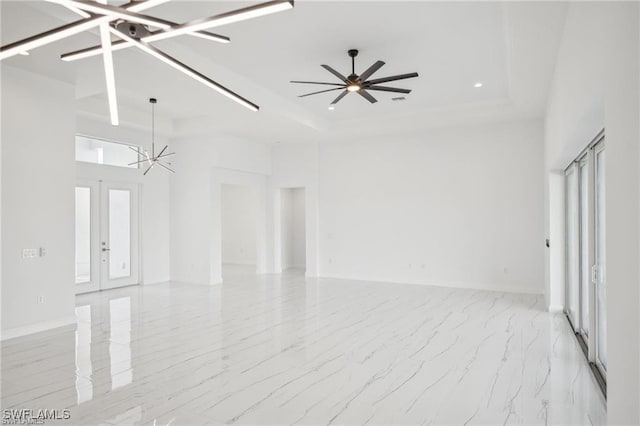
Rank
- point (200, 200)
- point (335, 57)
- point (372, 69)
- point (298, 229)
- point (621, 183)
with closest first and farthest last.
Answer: point (621, 183) → point (372, 69) → point (335, 57) → point (200, 200) → point (298, 229)

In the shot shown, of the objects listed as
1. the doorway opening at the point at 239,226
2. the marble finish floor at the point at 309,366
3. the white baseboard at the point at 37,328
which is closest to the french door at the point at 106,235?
the marble finish floor at the point at 309,366

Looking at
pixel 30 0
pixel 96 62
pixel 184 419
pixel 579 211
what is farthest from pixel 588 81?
pixel 96 62

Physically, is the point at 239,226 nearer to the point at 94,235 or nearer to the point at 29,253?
the point at 94,235

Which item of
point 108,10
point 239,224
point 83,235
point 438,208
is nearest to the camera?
point 108,10

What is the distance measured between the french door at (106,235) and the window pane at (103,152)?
445 millimetres

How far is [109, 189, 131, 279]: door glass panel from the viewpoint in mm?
8211

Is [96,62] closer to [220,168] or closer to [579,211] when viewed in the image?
[220,168]

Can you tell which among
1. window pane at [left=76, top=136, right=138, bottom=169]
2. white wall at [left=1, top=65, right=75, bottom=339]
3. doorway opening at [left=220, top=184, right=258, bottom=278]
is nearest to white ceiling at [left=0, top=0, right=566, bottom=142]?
white wall at [left=1, top=65, right=75, bottom=339]

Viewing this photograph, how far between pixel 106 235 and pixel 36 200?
124 inches

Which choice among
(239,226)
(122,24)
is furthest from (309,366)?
(239,226)

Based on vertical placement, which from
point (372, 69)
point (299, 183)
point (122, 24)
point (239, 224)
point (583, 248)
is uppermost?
point (372, 69)

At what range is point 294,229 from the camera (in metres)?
→ 11.5

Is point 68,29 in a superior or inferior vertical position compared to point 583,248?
superior

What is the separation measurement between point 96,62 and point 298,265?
7.89 meters
